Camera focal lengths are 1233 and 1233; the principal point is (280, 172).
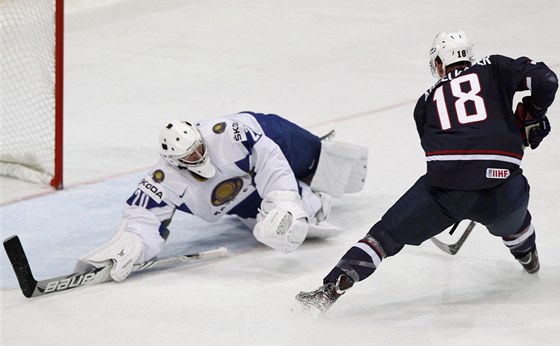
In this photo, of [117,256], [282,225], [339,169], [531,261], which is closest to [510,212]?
[531,261]

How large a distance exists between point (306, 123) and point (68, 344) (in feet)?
10.9

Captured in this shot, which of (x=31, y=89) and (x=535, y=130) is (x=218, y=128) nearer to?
(x=535, y=130)

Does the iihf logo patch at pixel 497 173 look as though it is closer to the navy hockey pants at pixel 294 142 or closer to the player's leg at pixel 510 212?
the player's leg at pixel 510 212

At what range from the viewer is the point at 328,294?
4.39 meters

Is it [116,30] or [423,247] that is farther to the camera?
[116,30]

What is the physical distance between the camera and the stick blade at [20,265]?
4.72m

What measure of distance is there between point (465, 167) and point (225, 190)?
4.22ft

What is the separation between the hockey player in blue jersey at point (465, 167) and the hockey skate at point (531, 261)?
1.04 feet

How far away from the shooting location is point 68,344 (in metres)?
4.34

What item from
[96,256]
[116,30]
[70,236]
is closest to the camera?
[96,256]

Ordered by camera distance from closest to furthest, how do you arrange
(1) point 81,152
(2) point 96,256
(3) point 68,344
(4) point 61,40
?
1. (3) point 68,344
2. (2) point 96,256
3. (4) point 61,40
4. (1) point 81,152

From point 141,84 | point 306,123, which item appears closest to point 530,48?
point 306,123

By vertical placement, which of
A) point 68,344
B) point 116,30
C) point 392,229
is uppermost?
point 392,229

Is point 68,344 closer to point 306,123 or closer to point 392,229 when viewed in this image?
point 392,229
